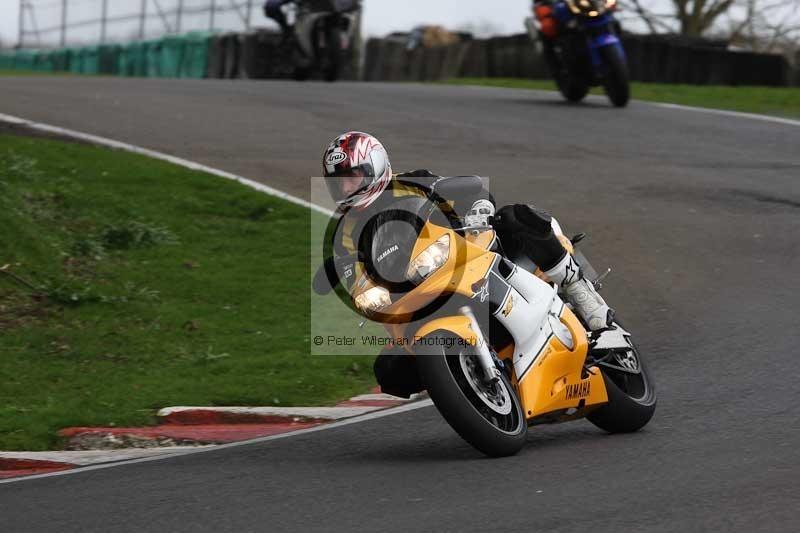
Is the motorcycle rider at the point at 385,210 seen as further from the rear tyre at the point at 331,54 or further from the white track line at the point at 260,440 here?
the rear tyre at the point at 331,54

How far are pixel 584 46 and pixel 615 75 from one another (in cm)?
59

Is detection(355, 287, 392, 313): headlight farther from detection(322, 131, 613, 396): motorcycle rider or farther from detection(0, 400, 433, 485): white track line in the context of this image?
detection(0, 400, 433, 485): white track line

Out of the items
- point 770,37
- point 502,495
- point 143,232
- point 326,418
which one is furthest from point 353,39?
point 502,495

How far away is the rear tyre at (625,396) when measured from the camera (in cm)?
683

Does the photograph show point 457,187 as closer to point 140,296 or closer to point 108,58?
point 140,296

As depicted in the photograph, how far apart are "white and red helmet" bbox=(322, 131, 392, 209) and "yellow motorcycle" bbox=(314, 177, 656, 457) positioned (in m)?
0.20

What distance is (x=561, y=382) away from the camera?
21.7 feet

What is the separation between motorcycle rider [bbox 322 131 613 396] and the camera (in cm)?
623

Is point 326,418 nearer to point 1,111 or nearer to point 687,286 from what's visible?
point 687,286

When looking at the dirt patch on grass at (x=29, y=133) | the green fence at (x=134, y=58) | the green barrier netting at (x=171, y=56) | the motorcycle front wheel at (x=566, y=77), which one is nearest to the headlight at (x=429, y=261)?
the dirt patch on grass at (x=29, y=133)

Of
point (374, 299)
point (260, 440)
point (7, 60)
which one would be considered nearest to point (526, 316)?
point (374, 299)

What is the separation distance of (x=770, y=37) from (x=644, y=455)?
2808 cm

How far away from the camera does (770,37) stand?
32.4 meters

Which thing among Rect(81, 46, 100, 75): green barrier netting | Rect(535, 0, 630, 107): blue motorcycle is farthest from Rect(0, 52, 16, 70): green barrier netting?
Rect(535, 0, 630, 107): blue motorcycle
